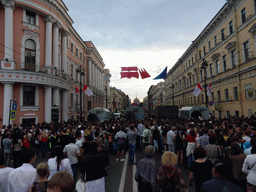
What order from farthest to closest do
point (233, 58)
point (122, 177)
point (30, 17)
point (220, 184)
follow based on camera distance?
point (233, 58) → point (30, 17) → point (122, 177) → point (220, 184)

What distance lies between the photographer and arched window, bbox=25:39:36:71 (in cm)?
A: 2108

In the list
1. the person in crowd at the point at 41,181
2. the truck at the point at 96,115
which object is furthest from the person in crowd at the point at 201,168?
the truck at the point at 96,115

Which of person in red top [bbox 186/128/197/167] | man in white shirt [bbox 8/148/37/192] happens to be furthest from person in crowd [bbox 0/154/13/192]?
person in red top [bbox 186/128/197/167]

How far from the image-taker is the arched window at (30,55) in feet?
69.2

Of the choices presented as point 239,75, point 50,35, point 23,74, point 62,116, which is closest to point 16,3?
point 50,35

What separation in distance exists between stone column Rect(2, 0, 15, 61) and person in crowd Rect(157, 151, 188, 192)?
21.2 metres

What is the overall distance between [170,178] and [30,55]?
22993mm

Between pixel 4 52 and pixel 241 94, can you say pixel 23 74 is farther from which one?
pixel 241 94

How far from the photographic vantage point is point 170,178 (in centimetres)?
328

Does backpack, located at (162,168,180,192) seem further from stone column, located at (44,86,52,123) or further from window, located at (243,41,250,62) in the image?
stone column, located at (44,86,52,123)

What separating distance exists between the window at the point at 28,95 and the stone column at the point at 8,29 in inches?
146

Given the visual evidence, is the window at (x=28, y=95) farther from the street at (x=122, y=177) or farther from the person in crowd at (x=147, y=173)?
the person in crowd at (x=147, y=173)

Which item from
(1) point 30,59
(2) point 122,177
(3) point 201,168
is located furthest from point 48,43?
(3) point 201,168

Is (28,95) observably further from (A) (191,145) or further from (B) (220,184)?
(B) (220,184)
